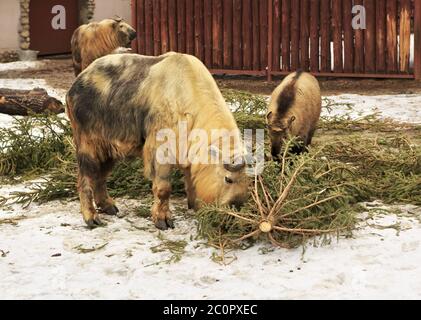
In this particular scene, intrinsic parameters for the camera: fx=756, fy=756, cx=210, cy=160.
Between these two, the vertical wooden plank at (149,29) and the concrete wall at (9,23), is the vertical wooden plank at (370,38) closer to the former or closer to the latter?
the vertical wooden plank at (149,29)

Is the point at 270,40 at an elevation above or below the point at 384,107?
above

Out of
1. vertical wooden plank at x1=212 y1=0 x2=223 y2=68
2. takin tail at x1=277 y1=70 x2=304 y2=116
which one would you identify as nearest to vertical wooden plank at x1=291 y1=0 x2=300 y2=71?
vertical wooden plank at x1=212 y1=0 x2=223 y2=68

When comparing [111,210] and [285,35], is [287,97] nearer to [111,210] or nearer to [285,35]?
[111,210]

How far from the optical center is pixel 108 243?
5891 millimetres

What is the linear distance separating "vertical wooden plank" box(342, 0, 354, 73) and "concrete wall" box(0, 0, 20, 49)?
8030mm

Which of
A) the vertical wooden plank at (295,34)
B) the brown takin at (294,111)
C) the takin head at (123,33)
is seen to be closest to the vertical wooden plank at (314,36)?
the vertical wooden plank at (295,34)

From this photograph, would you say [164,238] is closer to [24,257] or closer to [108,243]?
[108,243]

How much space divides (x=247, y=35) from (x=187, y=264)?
10.4m

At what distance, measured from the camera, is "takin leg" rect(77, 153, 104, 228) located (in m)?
6.40

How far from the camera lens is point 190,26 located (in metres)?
15.7

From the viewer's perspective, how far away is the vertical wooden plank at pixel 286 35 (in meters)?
14.9

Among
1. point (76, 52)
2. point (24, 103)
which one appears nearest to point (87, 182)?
point (24, 103)

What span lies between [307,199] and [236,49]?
9.89 m

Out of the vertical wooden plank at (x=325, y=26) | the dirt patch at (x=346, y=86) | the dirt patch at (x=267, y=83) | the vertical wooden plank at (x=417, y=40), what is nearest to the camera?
the dirt patch at (x=346, y=86)
